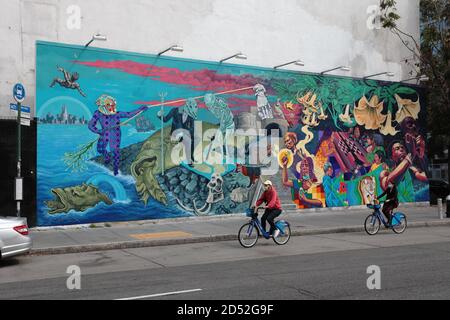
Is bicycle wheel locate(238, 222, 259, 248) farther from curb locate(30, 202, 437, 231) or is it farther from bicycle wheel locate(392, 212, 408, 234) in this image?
curb locate(30, 202, 437, 231)

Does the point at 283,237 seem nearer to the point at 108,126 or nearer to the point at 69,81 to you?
the point at 108,126

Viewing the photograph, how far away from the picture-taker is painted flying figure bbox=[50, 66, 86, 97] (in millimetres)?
15747

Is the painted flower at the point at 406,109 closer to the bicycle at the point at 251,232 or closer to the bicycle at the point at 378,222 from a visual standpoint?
the bicycle at the point at 378,222

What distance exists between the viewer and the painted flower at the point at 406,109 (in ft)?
75.6

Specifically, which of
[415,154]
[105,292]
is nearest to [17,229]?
[105,292]

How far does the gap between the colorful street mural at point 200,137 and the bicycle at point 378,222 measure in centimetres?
527

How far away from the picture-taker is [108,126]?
1648 cm

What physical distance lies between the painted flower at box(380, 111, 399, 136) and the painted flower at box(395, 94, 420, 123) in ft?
1.45

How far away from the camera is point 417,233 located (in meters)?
15.0

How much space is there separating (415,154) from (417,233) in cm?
924

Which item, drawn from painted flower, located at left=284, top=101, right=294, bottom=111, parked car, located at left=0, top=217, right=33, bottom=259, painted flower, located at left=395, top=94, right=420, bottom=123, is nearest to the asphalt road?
parked car, located at left=0, top=217, right=33, bottom=259

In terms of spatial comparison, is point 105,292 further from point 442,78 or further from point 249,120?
point 442,78

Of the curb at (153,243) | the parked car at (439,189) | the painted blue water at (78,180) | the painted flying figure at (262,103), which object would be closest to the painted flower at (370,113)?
the painted flying figure at (262,103)
